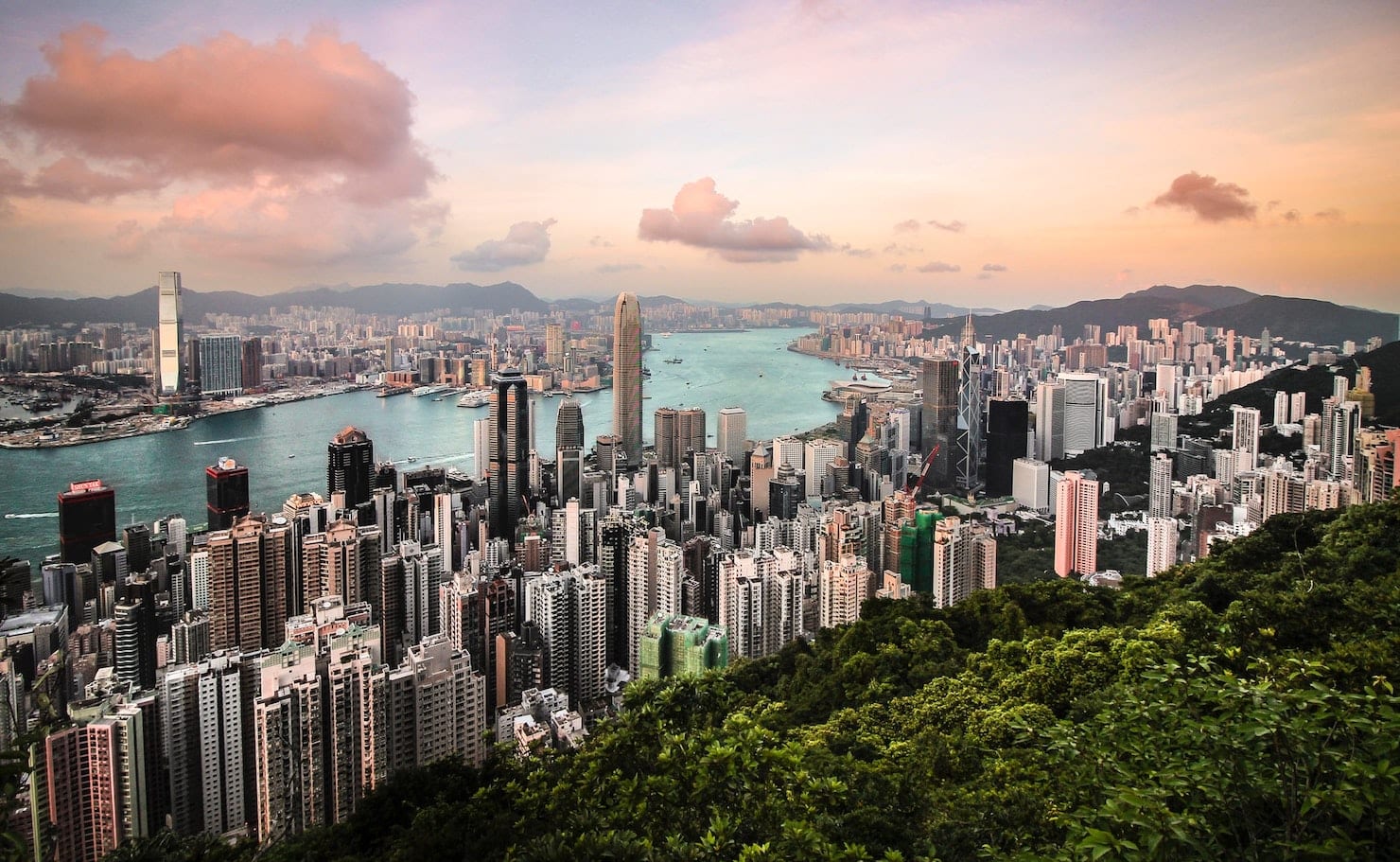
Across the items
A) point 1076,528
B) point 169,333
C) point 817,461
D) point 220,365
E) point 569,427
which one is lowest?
point 1076,528

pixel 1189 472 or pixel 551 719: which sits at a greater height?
pixel 1189 472

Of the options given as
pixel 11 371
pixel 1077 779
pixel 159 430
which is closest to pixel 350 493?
pixel 159 430

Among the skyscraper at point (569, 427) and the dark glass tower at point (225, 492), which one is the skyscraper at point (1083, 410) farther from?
the dark glass tower at point (225, 492)

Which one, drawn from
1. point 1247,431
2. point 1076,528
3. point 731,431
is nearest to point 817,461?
point 731,431

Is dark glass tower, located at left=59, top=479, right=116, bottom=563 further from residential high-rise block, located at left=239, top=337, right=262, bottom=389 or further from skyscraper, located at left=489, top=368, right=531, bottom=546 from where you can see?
skyscraper, located at left=489, top=368, right=531, bottom=546

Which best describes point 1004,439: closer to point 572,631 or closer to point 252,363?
point 572,631

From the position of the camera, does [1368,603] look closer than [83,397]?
Yes

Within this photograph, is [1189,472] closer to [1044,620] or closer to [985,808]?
[1044,620]
